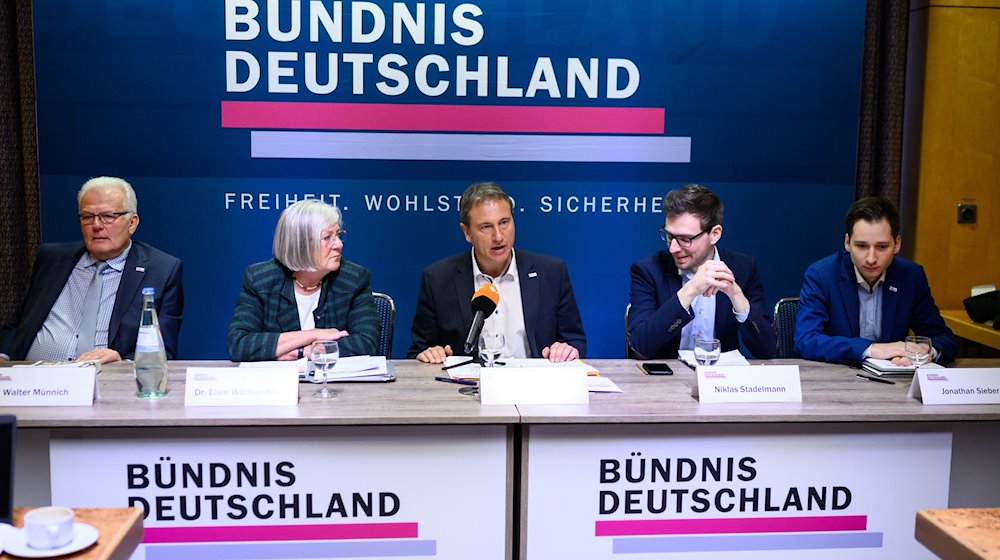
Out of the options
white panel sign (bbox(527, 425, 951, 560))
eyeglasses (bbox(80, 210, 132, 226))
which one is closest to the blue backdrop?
eyeglasses (bbox(80, 210, 132, 226))

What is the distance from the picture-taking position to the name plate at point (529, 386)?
99.7 inches

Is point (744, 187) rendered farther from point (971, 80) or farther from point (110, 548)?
point (110, 548)

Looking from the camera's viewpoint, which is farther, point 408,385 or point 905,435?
point 408,385

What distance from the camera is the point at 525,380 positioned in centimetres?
254

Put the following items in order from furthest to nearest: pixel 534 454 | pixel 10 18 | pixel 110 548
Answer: pixel 10 18, pixel 534 454, pixel 110 548

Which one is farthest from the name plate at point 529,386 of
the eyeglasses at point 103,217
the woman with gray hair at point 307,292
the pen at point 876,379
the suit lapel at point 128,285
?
the eyeglasses at point 103,217

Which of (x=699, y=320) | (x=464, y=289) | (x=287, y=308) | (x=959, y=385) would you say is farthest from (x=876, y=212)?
(x=287, y=308)

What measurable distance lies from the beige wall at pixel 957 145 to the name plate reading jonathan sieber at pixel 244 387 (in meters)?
3.55

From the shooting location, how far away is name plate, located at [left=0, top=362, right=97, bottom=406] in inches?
97.2

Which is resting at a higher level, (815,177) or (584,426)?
(815,177)

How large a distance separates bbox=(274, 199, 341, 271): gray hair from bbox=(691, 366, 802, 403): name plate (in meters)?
1.43

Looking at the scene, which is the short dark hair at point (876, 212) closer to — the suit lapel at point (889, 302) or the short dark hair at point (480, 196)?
the suit lapel at point (889, 302)

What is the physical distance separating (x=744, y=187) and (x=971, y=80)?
1.28m

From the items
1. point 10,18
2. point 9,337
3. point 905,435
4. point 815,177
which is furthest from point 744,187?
point 10,18
